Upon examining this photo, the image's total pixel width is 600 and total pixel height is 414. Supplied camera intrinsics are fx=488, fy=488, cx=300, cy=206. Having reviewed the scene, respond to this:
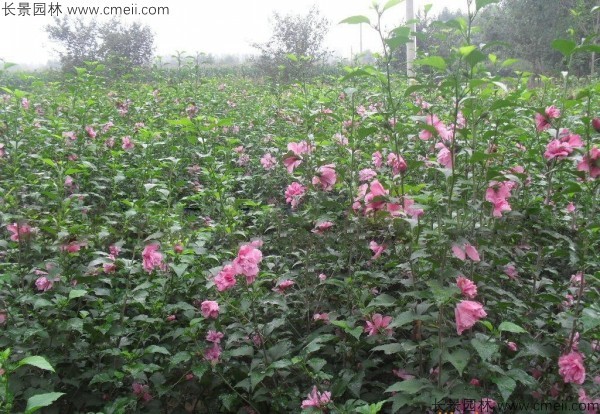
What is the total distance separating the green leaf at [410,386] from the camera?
151cm

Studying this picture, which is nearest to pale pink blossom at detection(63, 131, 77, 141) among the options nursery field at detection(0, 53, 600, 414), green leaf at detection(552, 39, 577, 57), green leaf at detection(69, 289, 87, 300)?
nursery field at detection(0, 53, 600, 414)

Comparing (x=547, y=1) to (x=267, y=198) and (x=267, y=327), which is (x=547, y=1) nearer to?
(x=267, y=198)

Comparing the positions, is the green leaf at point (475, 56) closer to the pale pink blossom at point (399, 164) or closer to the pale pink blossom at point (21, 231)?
the pale pink blossom at point (399, 164)

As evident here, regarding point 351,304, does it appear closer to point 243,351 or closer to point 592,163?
point 243,351

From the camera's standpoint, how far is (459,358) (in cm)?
149

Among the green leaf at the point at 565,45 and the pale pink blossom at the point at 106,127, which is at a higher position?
the green leaf at the point at 565,45

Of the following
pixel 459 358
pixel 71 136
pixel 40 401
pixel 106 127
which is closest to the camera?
pixel 40 401

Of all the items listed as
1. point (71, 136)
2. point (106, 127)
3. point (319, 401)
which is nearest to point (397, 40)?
point (319, 401)

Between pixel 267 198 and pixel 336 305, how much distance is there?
1616 millimetres

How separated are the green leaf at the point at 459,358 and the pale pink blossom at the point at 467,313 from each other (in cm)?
9

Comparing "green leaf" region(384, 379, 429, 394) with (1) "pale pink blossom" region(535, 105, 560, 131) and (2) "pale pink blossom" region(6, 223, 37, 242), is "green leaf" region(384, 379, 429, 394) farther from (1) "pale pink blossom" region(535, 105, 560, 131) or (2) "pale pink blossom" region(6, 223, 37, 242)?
(2) "pale pink blossom" region(6, 223, 37, 242)

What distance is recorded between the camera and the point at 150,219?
227 cm

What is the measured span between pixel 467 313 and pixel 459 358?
0.47 ft

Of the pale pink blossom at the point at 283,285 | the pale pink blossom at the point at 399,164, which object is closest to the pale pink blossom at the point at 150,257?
the pale pink blossom at the point at 283,285
